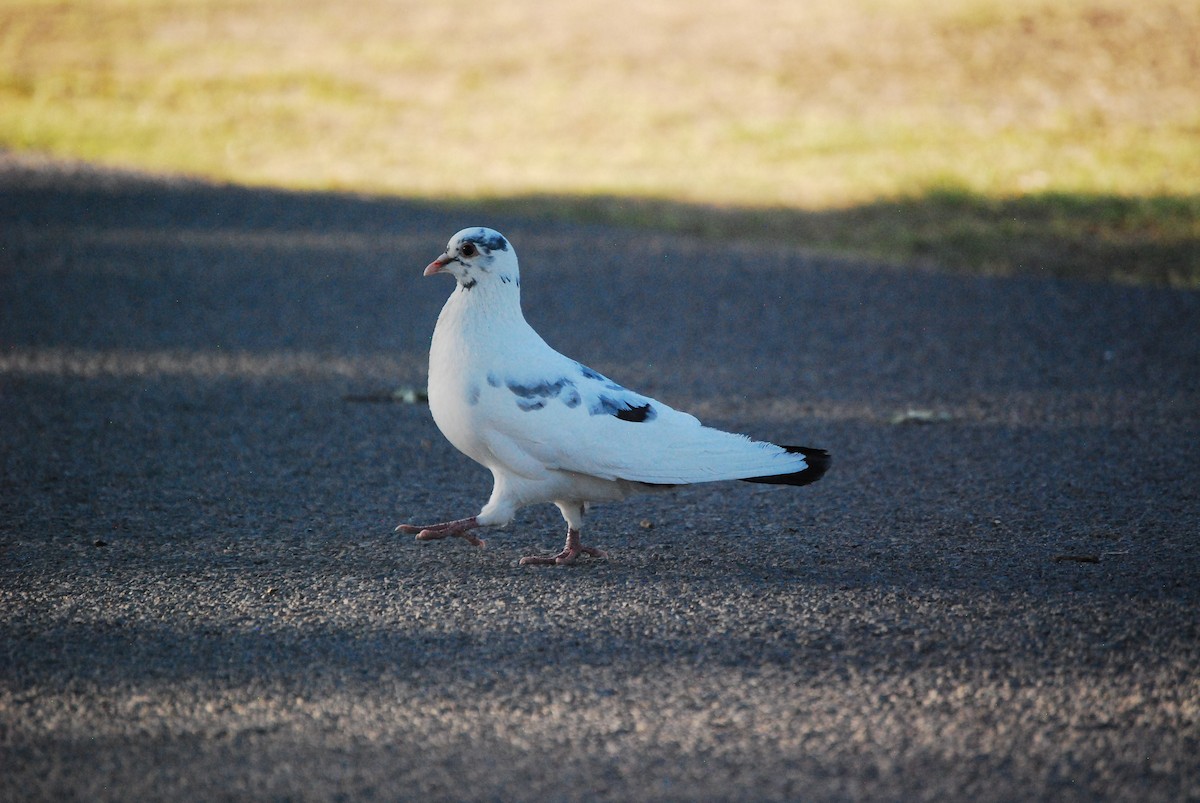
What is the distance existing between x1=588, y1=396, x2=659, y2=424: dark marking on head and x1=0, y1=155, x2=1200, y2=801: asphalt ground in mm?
517

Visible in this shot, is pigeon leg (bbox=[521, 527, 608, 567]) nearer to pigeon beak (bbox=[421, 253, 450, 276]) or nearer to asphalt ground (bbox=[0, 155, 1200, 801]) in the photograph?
asphalt ground (bbox=[0, 155, 1200, 801])

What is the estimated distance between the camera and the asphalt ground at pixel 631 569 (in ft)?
9.43

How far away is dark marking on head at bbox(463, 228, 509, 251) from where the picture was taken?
4160mm

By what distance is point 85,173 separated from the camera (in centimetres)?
1212

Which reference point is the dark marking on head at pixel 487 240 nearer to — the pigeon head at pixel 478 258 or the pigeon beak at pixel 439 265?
the pigeon head at pixel 478 258

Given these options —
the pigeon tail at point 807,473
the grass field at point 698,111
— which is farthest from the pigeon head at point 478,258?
Answer: the grass field at point 698,111

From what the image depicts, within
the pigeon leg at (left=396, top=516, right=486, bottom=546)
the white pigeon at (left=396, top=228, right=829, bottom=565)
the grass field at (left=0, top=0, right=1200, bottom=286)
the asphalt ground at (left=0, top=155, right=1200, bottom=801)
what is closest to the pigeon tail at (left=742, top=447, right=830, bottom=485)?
the white pigeon at (left=396, top=228, right=829, bottom=565)

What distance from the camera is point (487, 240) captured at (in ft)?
13.7

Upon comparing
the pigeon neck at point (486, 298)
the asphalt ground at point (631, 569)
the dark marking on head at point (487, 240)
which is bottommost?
the asphalt ground at point (631, 569)

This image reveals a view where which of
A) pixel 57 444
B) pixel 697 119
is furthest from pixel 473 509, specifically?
pixel 697 119

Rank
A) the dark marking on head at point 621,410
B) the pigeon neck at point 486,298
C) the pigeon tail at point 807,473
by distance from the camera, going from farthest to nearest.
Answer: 1. the pigeon neck at point 486,298
2. the dark marking on head at point 621,410
3. the pigeon tail at point 807,473

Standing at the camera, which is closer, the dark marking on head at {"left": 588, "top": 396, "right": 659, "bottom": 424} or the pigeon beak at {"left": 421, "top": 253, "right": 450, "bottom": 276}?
the dark marking on head at {"left": 588, "top": 396, "right": 659, "bottom": 424}

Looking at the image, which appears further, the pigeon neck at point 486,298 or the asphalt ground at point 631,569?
the pigeon neck at point 486,298

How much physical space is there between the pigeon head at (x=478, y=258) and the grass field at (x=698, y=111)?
5760mm
